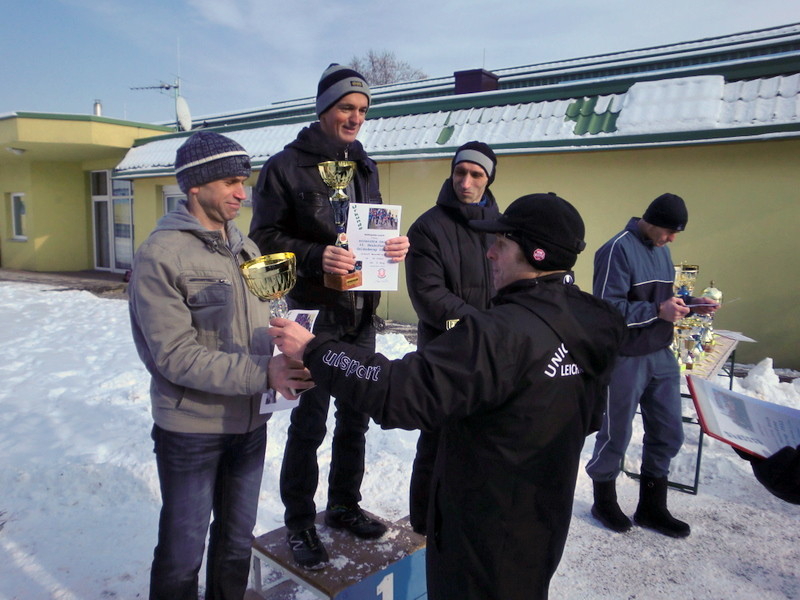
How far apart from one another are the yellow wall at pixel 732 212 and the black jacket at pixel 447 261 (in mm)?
5191

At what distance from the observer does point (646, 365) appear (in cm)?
322

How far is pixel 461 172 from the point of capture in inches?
111

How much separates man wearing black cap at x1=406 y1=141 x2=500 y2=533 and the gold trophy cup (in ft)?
3.26

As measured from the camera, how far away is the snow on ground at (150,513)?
8.99ft

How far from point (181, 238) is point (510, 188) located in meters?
7.13

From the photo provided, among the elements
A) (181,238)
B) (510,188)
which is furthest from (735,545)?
(510,188)

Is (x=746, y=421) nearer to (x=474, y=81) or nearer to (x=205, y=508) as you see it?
(x=205, y=508)

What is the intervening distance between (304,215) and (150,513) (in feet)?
6.89

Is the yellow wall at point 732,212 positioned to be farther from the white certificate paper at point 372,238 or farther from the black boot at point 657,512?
the white certificate paper at point 372,238

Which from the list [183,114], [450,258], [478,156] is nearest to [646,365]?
[450,258]

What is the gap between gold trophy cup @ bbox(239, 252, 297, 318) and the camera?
67.1 inches

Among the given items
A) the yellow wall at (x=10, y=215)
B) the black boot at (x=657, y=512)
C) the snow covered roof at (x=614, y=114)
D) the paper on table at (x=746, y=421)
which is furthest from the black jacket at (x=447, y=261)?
the yellow wall at (x=10, y=215)

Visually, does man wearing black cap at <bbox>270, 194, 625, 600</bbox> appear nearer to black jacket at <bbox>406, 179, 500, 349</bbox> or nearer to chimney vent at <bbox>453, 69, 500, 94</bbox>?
black jacket at <bbox>406, 179, 500, 349</bbox>

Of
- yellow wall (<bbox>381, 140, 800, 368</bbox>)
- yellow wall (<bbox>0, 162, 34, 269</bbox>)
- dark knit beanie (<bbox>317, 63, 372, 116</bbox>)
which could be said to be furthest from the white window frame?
dark knit beanie (<bbox>317, 63, 372, 116</bbox>)
